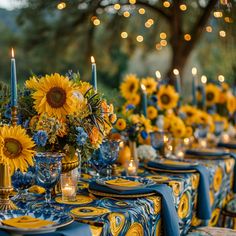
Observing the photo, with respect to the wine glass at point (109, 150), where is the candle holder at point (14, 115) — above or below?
above

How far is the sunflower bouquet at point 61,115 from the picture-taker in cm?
180

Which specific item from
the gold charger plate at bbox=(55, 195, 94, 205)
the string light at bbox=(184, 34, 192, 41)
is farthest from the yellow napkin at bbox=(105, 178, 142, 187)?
the string light at bbox=(184, 34, 192, 41)

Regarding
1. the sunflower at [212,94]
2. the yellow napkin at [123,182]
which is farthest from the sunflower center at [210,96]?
the yellow napkin at [123,182]

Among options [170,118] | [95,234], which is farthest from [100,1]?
[95,234]

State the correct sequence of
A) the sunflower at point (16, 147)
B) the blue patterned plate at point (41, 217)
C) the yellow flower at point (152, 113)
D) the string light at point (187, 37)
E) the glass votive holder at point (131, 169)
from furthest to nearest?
the string light at point (187, 37) < the yellow flower at point (152, 113) < the glass votive holder at point (131, 169) < the sunflower at point (16, 147) < the blue patterned plate at point (41, 217)

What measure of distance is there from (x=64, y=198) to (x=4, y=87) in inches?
22.5

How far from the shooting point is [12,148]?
1.62 meters

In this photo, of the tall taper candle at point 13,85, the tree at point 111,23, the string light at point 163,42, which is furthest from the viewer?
the string light at point 163,42

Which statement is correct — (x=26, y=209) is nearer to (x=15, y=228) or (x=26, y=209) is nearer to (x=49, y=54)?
(x=15, y=228)

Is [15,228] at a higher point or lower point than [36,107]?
lower

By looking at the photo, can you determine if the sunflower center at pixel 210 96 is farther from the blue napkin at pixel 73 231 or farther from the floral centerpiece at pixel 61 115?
the blue napkin at pixel 73 231

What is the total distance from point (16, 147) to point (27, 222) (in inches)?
9.9

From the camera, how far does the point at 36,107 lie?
6.02 ft

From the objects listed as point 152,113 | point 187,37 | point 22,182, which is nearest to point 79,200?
point 22,182
